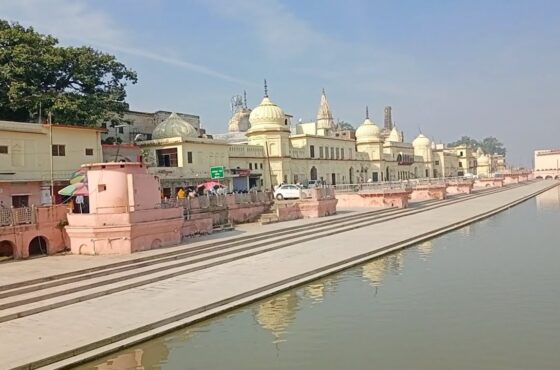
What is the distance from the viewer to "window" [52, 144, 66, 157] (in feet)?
82.6

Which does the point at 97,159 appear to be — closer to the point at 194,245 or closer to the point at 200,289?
the point at 194,245

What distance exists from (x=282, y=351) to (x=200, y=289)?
3.78 metres

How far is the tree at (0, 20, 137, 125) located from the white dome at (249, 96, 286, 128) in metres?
13.0

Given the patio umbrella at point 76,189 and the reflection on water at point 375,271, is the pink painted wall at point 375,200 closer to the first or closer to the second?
the reflection on water at point 375,271

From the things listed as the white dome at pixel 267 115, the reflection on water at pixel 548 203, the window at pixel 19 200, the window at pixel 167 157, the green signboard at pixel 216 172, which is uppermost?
the white dome at pixel 267 115

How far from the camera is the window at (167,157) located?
112 ft

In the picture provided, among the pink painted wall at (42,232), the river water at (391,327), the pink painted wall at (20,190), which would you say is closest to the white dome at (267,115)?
the pink painted wall at (20,190)

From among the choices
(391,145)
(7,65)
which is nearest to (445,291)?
(7,65)

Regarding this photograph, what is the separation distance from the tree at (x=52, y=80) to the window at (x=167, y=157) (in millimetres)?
3400

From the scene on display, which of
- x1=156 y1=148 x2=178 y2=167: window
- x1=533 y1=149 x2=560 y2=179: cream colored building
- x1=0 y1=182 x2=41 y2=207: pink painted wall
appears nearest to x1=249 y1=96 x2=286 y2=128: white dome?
x1=156 y1=148 x2=178 y2=167: window

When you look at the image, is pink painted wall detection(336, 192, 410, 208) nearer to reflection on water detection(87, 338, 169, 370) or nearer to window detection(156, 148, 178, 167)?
window detection(156, 148, 178, 167)

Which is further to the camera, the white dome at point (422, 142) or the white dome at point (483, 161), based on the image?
the white dome at point (483, 161)

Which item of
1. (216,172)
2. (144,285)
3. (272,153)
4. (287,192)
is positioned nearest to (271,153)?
(272,153)

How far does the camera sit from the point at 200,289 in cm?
1127
